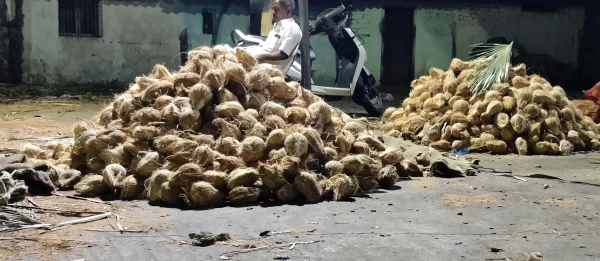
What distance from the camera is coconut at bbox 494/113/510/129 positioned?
7802 mm

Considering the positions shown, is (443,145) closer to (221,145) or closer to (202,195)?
(221,145)

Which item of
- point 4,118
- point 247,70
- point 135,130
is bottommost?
point 4,118

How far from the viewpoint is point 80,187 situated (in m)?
5.18

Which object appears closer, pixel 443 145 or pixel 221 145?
pixel 221 145

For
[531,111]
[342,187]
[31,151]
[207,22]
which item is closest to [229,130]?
[342,187]

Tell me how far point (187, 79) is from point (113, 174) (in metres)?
1.08

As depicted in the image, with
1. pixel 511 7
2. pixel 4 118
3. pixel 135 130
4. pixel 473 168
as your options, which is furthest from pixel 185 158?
pixel 511 7

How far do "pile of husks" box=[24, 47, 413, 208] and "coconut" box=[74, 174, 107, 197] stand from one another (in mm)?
11

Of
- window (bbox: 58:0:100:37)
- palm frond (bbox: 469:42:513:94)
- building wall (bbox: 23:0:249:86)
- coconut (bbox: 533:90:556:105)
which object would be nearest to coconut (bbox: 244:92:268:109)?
palm frond (bbox: 469:42:513:94)

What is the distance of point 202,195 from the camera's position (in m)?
4.78

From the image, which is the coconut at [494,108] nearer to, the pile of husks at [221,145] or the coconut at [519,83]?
the coconut at [519,83]

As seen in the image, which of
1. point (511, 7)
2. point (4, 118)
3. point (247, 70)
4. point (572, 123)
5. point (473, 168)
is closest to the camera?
point (247, 70)

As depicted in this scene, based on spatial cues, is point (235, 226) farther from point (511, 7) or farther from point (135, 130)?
point (511, 7)

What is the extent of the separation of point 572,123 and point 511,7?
12.2 metres
